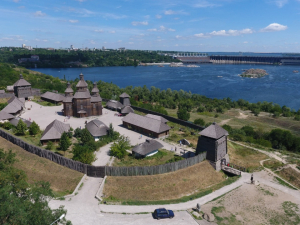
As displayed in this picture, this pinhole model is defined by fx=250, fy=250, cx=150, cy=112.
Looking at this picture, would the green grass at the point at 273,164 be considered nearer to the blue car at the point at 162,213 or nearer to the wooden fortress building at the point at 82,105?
the blue car at the point at 162,213

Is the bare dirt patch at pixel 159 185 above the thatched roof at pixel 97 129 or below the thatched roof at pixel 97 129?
below

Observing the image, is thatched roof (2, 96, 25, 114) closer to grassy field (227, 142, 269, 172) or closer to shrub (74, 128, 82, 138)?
shrub (74, 128, 82, 138)

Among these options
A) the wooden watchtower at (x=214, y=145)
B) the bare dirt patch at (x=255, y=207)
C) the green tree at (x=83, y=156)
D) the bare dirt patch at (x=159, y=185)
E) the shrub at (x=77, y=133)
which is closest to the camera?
the bare dirt patch at (x=255, y=207)

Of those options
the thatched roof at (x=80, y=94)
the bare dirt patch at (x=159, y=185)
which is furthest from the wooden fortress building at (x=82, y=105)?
the bare dirt patch at (x=159, y=185)

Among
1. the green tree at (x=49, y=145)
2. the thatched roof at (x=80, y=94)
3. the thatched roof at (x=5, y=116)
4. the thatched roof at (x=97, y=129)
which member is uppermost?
the thatched roof at (x=80, y=94)

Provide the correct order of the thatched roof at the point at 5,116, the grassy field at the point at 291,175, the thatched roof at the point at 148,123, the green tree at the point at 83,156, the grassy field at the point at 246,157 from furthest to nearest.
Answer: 1. the thatched roof at the point at 5,116
2. the thatched roof at the point at 148,123
3. the grassy field at the point at 246,157
4. the grassy field at the point at 291,175
5. the green tree at the point at 83,156
